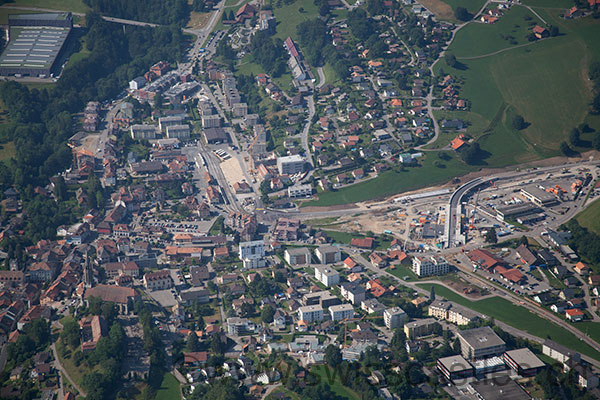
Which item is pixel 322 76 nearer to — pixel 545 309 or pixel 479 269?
pixel 479 269

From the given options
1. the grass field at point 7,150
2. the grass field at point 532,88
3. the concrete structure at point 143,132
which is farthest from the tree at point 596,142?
the grass field at point 7,150

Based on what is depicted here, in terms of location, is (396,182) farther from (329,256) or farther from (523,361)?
(523,361)

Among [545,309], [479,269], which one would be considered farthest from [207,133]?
[545,309]

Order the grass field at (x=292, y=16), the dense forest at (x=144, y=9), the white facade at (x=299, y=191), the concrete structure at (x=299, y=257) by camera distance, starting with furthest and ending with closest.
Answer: the dense forest at (x=144, y=9), the grass field at (x=292, y=16), the white facade at (x=299, y=191), the concrete structure at (x=299, y=257)

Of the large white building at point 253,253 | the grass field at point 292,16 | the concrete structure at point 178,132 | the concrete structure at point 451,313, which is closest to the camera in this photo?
the concrete structure at point 451,313

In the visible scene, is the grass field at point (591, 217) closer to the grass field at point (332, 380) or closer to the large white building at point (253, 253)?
the large white building at point (253, 253)

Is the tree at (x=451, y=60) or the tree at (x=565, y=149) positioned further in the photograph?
the tree at (x=451, y=60)
